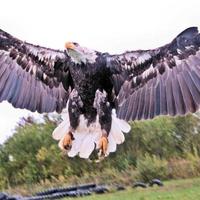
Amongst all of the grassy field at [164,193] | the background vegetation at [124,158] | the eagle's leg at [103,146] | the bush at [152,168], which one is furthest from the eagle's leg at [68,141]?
the bush at [152,168]

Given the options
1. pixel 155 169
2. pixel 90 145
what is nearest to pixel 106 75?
pixel 90 145

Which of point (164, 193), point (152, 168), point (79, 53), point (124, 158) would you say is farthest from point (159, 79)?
Result: point (152, 168)

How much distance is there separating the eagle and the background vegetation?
5437 millimetres

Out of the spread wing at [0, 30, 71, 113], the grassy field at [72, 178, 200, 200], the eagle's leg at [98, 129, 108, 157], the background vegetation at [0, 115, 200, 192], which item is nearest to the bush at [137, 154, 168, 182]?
the background vegetation at [0, 115, 200, 192]

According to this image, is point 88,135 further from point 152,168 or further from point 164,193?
point 152,168

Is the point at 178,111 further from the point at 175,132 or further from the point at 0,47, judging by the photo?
the point at 175,132

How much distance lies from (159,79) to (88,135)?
18.2 inches

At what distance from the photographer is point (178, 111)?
142 inches

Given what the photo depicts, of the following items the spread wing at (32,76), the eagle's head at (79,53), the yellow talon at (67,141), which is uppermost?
the eagle's head at (79,53)

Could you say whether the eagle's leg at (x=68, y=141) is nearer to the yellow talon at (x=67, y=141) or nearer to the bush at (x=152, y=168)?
the yellow talon at (x=67, y=141)

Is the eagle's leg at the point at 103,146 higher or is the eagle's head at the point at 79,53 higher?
the eagle's head at the point at 79,53

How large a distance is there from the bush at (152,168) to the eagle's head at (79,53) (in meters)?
11.7

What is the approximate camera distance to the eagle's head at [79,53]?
3703mm

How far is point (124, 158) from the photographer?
13719 mm
